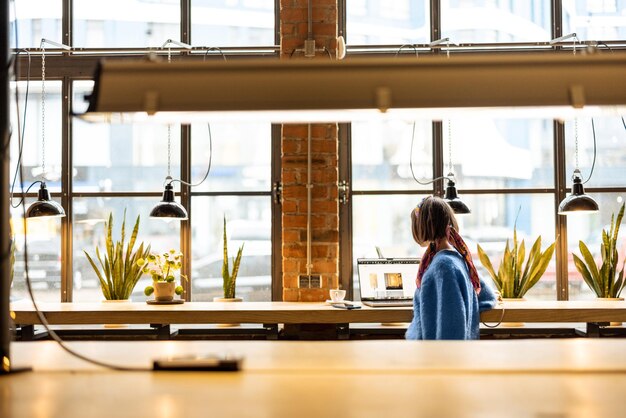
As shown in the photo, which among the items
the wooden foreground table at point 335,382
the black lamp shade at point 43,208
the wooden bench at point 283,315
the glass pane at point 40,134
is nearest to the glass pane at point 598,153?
the wooden bench at point 283,315

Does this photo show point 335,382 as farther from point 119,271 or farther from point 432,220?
point 119,271

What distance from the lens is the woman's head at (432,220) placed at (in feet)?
9.36

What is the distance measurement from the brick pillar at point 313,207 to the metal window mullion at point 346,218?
10.7 inches

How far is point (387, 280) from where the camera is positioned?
4508 mm

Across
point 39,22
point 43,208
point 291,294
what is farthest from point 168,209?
point 39,22

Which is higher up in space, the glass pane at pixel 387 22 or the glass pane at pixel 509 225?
the glass pane at pixel 387 22

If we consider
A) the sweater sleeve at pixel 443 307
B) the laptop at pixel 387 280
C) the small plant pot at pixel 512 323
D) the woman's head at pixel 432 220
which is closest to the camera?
the sweater sleeve at pixel 443 307

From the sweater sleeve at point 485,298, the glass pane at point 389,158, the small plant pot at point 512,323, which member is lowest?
the small plant pot at point 512,323

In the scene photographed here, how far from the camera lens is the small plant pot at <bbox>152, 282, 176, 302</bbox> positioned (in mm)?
4655

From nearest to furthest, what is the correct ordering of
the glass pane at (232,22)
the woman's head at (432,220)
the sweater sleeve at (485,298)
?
the woman's head at (432,220) < the sweater sleeve at (485,298) < the glass pane at (232,22)

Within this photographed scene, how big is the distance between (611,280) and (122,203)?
11.4 ft

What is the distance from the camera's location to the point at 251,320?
414 centimetres

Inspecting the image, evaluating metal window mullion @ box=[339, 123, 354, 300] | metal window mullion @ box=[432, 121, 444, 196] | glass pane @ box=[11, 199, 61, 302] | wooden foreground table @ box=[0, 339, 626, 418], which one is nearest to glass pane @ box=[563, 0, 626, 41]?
metal window mullion @ box=[432, 121, 444, 196]

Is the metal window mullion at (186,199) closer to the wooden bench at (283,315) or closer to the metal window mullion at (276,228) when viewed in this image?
the metal window mullion at (276,228)
